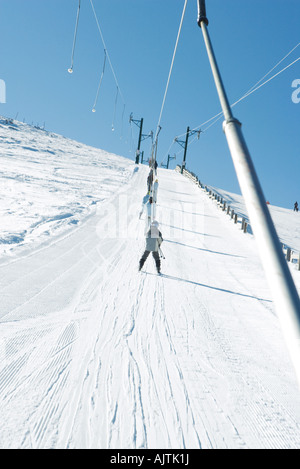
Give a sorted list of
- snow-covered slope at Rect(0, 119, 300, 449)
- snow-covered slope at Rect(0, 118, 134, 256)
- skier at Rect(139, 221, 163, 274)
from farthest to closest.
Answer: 1. snow-covered slope at Rect(0, 118, 134, 256)
2. skier at Rect(139, 221, 163, 274)
3. snow-covered slope at Rect(0, 119, 300, 449)

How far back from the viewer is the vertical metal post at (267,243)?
1.05m

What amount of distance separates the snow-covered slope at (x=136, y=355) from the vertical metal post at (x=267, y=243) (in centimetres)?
310

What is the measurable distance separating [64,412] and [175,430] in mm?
1264

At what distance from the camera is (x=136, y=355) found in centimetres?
530

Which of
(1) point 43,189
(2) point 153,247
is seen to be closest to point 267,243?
(2) point 153,247

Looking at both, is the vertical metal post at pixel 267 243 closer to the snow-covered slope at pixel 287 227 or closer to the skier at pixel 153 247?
the skier at pixel 153 247

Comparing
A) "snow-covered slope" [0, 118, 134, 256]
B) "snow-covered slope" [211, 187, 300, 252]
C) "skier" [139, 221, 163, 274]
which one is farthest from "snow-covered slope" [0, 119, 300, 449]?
"snow-covered slope" [211, 187, 300, 252]

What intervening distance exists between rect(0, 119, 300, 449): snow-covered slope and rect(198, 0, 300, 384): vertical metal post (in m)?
3.10

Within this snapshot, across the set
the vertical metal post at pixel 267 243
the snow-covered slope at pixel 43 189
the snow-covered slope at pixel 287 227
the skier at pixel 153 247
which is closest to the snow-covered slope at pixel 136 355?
the skier at pixel 153 247

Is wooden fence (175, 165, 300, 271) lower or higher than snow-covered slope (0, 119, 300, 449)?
higher

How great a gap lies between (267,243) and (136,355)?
4.58 metres

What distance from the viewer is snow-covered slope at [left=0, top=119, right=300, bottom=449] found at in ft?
12.2

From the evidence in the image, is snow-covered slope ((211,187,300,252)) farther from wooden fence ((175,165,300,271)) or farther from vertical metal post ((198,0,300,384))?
vertical metal post ((198,0,300,384))

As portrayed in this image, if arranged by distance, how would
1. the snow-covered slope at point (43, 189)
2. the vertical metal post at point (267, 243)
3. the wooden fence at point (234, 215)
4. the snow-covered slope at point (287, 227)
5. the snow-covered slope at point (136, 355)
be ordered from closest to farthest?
the vertical metal post at point (267, 243), the snow-covered slope at point (136, 355), the snow-covered slope at point (43, 189), the wooden fence at point (234, 215), the snow-covered slope at point (287, 227)
